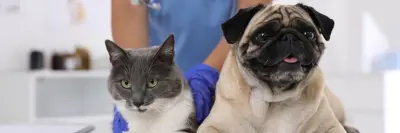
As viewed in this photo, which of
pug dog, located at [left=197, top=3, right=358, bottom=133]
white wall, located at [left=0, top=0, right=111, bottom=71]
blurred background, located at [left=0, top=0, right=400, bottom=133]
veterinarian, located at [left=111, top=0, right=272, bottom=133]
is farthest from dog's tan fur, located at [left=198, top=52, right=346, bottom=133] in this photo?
white wall, located at [left=0, top=0, right=111, bottom=71]

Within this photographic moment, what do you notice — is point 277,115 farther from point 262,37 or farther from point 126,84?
point 126,84

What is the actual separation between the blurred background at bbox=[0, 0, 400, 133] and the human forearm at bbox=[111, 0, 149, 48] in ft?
3.79

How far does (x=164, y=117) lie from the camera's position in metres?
0.76

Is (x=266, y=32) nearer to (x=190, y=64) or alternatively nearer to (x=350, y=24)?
(x=190, y=64)

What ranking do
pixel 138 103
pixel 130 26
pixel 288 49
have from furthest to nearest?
pixel 130 26 → pixel 138 103 → pixel 288 49

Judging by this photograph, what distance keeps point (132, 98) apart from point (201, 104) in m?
0.11

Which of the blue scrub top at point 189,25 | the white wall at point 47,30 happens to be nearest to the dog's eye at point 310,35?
the blue scrub top at point 189,25

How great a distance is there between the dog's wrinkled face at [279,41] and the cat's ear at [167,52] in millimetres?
114

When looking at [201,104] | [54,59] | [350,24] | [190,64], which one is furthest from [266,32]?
[54,59]

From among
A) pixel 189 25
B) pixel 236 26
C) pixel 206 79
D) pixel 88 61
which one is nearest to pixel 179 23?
pixel 189 25

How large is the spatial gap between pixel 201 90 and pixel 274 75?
0.63 feet

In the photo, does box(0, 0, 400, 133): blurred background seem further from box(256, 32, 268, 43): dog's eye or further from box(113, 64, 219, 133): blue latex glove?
box(256, 32, 268, 43): dog's eye

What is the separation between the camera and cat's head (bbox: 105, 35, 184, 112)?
75 cm

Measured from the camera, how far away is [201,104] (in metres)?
0.79
